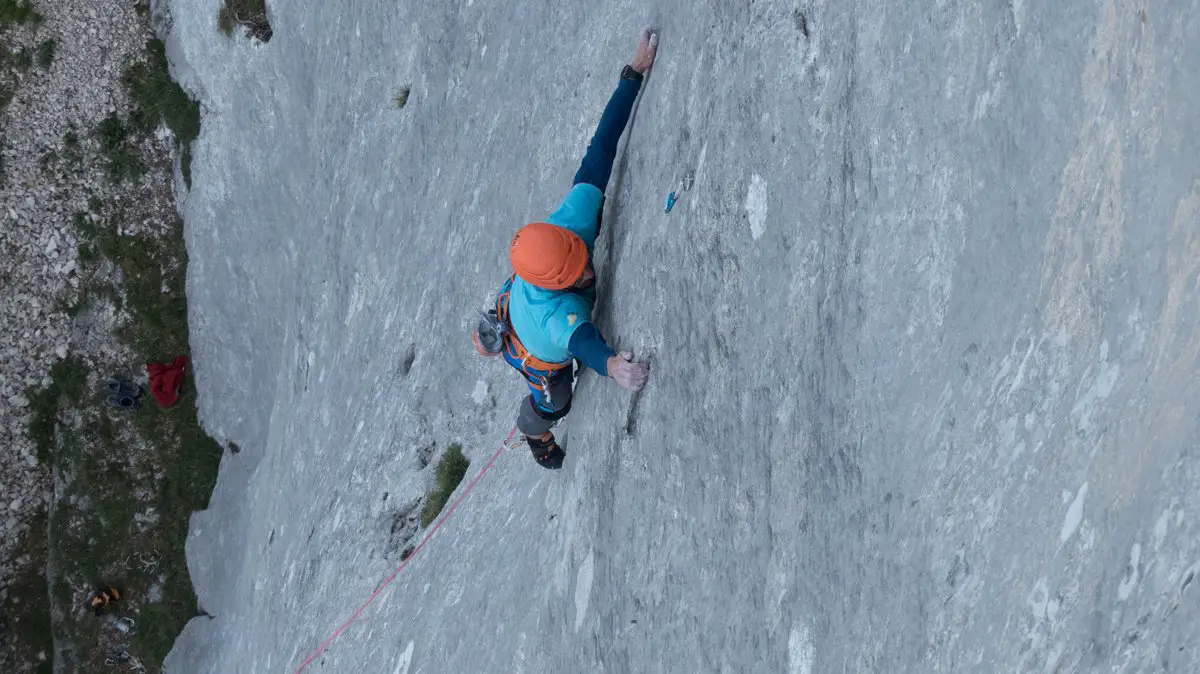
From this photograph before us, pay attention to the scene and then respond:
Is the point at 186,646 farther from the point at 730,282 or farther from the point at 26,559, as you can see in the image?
the point at 730,282

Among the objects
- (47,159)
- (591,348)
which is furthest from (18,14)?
(591,348)

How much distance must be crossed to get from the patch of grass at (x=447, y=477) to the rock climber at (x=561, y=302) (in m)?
1.70

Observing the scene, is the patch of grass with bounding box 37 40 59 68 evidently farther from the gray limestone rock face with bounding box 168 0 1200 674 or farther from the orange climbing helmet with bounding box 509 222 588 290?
the orange climbing helmet with bounding box 509 222 588 290

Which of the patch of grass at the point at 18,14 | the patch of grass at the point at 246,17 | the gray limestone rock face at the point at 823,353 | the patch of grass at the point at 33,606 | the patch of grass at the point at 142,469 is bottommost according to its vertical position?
the gray limestone rock face at the point at 823,353

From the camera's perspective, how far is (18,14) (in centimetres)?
1369

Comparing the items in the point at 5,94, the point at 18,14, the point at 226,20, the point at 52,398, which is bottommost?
the point at 52,398

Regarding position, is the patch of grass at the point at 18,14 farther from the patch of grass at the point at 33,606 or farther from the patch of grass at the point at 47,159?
the patch of grass at the point at 33,606

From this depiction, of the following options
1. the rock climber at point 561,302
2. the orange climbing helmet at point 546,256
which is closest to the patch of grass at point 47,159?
the rock climber at point 561,302

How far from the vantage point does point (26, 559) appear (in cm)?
1362

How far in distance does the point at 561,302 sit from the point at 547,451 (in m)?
1.25

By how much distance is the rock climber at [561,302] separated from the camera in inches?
207

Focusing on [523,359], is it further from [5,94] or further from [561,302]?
[5,94]

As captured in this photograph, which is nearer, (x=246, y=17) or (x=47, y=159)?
(x=246, y=17)

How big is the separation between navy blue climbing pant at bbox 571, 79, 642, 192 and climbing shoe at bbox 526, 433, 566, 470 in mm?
1740
